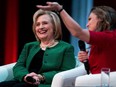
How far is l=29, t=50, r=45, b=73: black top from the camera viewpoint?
2891 millimetres

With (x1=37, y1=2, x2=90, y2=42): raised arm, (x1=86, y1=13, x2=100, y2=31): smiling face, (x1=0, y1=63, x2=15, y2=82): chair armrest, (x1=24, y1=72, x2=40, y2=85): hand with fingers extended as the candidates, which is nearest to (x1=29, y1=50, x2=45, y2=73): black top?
(x1=24, y1=72, x2=40, y2=85): hand with fingers extended

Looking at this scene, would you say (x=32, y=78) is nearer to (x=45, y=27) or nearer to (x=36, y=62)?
(x=36, y=62)

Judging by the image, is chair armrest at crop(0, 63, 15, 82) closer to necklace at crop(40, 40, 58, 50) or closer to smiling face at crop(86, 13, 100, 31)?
necklace at crop(40, 40, 58, 50)

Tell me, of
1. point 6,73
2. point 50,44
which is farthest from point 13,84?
point 50,44

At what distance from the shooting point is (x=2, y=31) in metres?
4.27

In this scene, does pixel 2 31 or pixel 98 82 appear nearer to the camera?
pixel 98 82

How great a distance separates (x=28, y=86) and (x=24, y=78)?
8 cm

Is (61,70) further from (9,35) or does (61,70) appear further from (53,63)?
(9,35)

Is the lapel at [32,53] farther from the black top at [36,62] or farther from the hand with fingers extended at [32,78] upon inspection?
the hand with fingers extended at [32,78]

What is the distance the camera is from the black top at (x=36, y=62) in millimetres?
2891

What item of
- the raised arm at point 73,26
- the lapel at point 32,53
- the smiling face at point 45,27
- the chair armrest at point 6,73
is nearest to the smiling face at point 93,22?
the raised arm at point 73,26

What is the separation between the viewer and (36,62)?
291cm

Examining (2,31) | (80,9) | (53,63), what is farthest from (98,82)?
(2,31)

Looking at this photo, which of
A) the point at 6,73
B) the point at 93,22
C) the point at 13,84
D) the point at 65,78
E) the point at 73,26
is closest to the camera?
the point at 73,26
